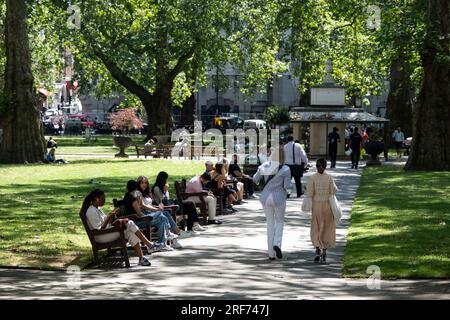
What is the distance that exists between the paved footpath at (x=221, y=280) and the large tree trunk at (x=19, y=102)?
916 inches

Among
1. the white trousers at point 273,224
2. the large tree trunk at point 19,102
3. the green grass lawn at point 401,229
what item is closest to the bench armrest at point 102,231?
the white trousers at point 273,224

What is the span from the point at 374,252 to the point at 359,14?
29003 mm

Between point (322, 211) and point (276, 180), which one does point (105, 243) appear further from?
point (322, 211)

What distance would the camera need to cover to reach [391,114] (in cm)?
6166

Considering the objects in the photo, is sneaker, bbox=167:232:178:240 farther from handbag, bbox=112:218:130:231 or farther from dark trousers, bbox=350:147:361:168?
dark trousers, bbox=350:147:361:168

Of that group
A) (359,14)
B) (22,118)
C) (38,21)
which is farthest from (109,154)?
(359,14)

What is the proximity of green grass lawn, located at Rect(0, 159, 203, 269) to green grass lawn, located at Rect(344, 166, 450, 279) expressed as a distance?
4428 millimetres

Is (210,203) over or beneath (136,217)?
beneath

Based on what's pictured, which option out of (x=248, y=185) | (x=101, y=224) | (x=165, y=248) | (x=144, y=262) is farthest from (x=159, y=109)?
(x=144, y=262)

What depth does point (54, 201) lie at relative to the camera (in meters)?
25.0

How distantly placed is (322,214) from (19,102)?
2644 cm

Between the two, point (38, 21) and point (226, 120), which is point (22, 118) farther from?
point (226, 120)

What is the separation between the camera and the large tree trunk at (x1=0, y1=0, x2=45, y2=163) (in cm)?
4031

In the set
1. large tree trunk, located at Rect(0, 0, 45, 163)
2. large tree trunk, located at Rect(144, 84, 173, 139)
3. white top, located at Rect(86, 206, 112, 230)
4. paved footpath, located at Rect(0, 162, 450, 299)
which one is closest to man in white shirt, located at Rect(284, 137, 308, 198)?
paved footpath, located at Rect(0, 162, 450, 299)
